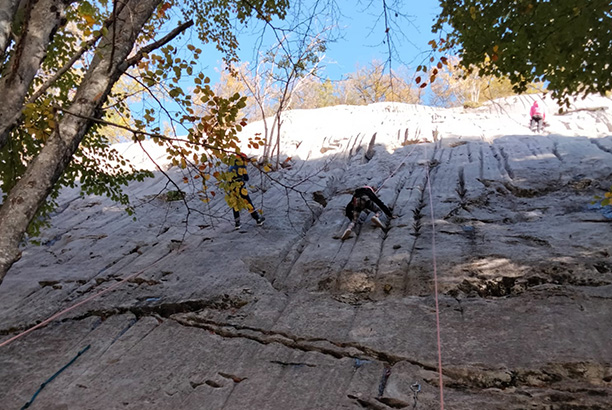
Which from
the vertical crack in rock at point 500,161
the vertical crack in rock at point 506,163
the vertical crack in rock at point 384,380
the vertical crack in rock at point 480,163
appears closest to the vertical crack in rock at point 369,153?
the vertical crack in rock at point 480,163

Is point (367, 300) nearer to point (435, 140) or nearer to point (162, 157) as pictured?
point (435, 140)

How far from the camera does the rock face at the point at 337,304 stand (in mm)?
4418

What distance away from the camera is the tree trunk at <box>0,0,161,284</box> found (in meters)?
3.20

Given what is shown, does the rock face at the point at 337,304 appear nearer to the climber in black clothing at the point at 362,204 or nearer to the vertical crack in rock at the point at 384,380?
the vertical crack in rock at the point at 384,380

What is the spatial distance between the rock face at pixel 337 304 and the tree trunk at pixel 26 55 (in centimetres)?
182

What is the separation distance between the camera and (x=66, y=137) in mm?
3566

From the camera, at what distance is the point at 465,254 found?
714 cm

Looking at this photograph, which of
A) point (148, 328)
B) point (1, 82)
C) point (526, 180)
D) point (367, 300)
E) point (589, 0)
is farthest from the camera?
point (526, 180)

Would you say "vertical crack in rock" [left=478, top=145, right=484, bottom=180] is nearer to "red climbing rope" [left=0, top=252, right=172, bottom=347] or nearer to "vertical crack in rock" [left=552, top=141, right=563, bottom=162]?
"vertical crack in rock" [left=552, top=141, right=563, bottom=162]

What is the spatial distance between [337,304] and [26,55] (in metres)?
5.12

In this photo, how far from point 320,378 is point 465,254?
3934 millimetres

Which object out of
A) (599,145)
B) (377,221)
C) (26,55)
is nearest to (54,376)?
(26,55)

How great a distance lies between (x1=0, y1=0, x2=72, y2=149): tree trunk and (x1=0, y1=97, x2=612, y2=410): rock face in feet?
5.96

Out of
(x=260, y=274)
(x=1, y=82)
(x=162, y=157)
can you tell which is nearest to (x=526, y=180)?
(x=260, y=274)
